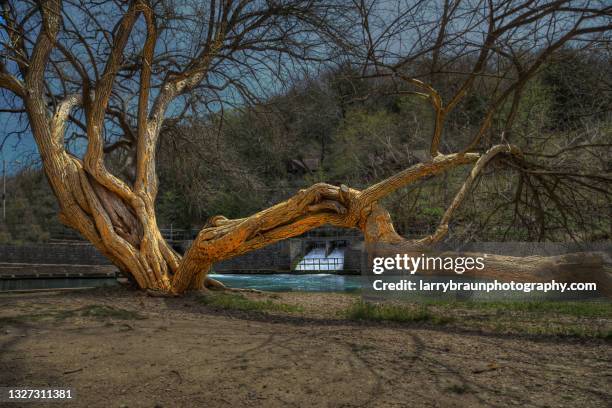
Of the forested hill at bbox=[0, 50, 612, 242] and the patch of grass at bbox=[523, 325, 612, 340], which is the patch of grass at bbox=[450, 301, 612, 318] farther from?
the patch of grass at bbox=[523, 325, 612, 340]

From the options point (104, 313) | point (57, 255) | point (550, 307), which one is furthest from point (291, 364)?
point (57, 255)

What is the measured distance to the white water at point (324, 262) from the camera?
22503 millimetres

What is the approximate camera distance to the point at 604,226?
8.39m

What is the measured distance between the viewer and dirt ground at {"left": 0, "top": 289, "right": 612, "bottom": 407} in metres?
2.82

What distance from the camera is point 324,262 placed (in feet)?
76.3

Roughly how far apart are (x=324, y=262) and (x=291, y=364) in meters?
20.0

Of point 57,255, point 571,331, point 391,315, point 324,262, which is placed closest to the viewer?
point 571,331

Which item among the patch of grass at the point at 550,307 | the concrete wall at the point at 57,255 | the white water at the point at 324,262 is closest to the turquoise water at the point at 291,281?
the white water at the point at 324,262

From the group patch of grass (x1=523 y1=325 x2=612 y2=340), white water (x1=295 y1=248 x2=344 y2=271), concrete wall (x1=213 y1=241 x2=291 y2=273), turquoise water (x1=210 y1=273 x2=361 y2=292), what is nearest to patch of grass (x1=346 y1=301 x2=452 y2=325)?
patch of grass (x1=523 y1=325 x2=612 y2=340)

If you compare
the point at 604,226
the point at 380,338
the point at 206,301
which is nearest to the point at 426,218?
the point at 604,226

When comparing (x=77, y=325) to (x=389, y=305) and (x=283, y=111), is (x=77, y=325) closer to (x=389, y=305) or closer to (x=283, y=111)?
(x=389, y=305)

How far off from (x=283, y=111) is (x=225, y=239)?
9.39 feet

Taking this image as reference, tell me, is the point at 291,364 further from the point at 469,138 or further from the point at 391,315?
the point at 469,138

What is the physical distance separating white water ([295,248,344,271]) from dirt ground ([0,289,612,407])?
1742 centimetres
